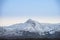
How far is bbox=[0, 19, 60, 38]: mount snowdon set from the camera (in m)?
3.17

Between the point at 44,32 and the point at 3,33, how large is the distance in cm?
94

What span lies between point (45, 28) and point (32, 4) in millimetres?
647

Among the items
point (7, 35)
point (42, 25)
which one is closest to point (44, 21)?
point (42, 25)

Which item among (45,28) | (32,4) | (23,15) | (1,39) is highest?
(32,4)

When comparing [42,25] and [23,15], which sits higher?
[23,15]

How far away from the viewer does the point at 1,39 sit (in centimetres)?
317

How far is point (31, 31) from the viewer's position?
10.4 ft

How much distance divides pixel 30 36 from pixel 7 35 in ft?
1.74

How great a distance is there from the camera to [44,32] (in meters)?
3.17

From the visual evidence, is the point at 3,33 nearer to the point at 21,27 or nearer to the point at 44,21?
the point at 21,27

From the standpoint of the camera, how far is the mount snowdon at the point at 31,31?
10.4 feet

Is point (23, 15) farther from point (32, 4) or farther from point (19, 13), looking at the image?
point (32, 4)

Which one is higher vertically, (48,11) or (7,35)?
(48,11)

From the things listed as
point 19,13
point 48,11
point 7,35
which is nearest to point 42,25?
point 48,11
